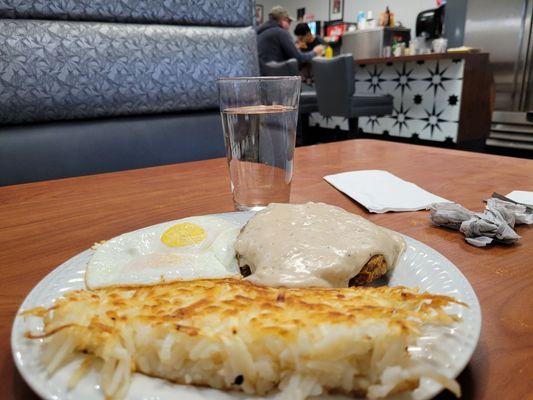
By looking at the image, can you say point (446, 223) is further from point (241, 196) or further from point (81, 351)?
point (81, 351)

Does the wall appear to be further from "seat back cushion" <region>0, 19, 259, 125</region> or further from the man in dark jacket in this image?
"seat back cushion" <region>0, 19, 259, 125</region>

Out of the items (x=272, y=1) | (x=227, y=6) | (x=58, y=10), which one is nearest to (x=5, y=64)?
(x=58, y=10)

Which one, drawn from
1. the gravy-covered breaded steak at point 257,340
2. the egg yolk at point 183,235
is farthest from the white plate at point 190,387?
the egg yolk at point 183,235

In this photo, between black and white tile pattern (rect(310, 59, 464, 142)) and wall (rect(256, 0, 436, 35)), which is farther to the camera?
wall (rect(256, 0, 436, 35))

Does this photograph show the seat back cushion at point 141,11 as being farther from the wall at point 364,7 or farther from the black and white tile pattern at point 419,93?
the wall at point 364,7

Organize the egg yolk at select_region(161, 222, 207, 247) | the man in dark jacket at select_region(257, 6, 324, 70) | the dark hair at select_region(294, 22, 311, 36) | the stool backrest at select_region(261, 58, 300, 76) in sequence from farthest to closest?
the dark hair at select_region(294, 22, 311, 36)
the man in dark jacket at select_region(257, 6, 324, 70)
the stool backrest at select_region(261, 58, 300, 76)
the egg yolk at select_region(161, 222, 207, 247)

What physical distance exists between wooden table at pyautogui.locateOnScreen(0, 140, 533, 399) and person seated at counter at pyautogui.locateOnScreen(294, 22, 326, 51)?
5.91 m

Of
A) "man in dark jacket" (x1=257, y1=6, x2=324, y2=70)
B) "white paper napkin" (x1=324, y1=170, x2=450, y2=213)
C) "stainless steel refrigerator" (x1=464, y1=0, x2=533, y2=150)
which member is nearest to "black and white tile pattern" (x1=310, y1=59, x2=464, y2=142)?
"stainless steel refrigerator" (x1=464, y1=0, x2=533, y2=150)

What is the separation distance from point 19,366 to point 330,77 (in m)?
4.18

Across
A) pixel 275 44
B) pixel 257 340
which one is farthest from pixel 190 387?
pixel 275 44

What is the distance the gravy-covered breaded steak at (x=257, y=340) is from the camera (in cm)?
33

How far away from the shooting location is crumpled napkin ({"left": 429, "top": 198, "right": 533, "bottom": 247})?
709 mm

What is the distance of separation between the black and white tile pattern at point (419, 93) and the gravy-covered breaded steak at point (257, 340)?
4.53 meters

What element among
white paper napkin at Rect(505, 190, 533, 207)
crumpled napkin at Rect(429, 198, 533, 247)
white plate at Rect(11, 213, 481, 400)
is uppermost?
white plate at Rect(11, 213, 481, 400)
